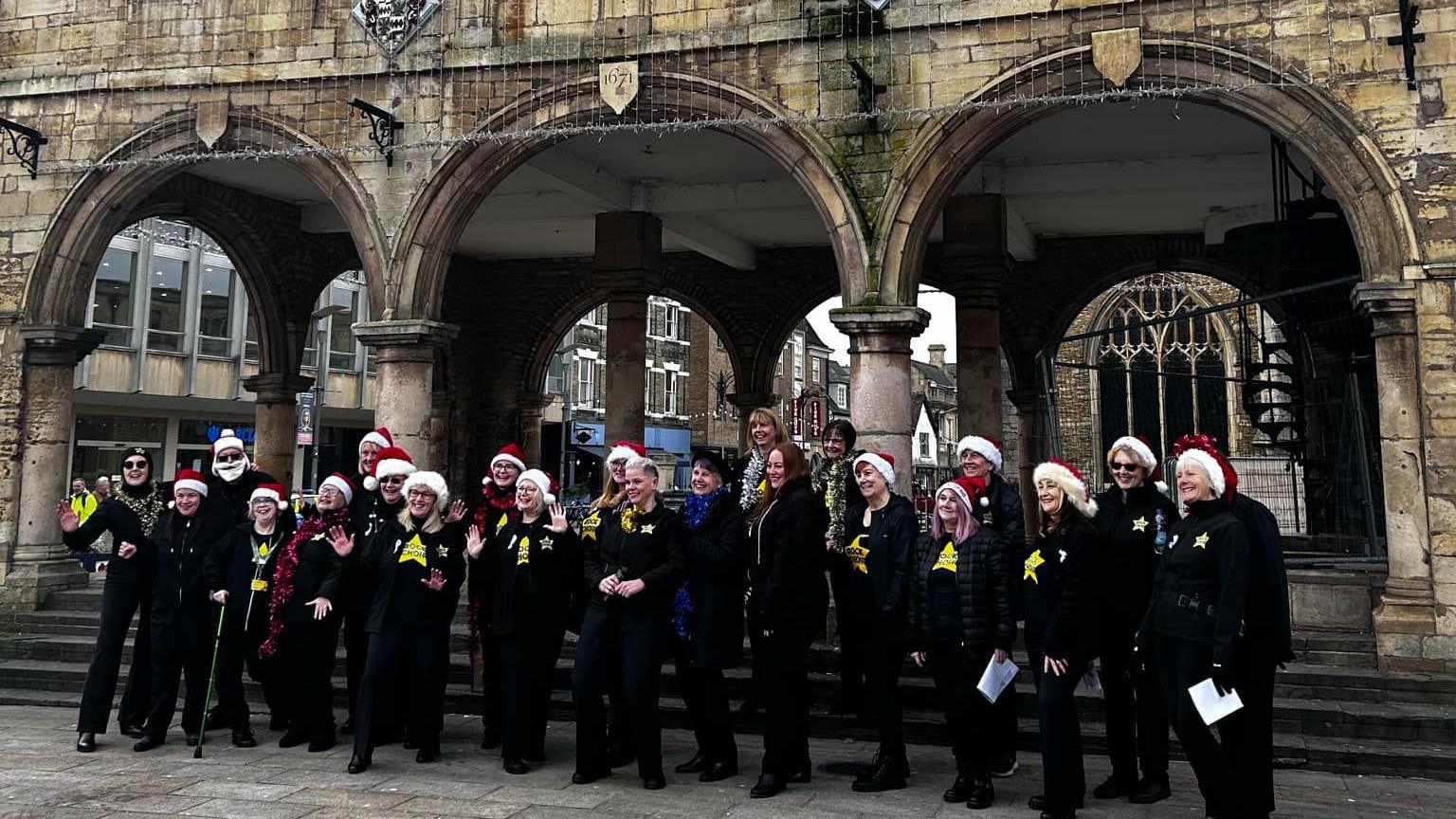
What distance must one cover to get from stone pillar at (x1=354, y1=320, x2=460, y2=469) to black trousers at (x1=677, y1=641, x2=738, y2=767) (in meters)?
4.68

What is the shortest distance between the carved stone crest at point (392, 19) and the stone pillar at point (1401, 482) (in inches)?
317

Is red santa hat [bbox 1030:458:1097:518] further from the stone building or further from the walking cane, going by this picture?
the walking cane

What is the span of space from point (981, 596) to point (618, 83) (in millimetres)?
5877

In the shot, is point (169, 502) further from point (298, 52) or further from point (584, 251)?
point (584, 251)

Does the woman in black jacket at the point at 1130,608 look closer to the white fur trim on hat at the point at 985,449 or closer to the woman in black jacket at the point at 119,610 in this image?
the white fur trim on hat at the point at 985,449

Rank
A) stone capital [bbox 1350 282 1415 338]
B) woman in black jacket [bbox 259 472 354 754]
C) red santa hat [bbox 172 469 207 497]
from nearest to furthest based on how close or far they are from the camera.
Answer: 1. woman in black jacket [bbox 259 472 354 754]
2. red santa hat [bbox 172 469 207 497]
3. stone capital [bbox 1350 282 1415 338]

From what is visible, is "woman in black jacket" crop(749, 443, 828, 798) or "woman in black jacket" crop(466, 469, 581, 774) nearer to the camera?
"woman in black jacket" crop(749, 443, 828, 798)

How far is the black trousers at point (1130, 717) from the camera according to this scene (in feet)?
17.9

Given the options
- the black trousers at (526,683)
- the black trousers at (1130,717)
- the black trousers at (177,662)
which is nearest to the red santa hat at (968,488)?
the black trousers at (1130,717)

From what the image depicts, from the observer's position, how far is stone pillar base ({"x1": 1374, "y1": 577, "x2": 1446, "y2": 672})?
23.4ft

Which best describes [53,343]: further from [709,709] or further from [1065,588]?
[1065,588]

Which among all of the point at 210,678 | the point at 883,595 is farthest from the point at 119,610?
the point at 883,595

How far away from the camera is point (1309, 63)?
25.9ft

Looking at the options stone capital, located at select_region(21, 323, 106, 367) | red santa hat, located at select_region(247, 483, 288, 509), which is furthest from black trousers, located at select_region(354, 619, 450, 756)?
stone capital, located at select_region(21, 323, 106, 367)
